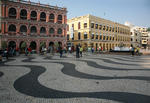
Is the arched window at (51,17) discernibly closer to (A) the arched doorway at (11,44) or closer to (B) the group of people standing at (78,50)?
(A) the arched doorway at (11,44)

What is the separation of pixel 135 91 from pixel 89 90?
1.67 metres

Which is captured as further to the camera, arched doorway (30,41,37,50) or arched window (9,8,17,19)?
arched doorway (30,41,37,50)

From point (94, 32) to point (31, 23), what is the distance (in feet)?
68.1

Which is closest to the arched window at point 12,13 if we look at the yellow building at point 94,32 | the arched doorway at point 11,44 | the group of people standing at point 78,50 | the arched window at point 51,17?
Answer: the arched doorway at point 11,44

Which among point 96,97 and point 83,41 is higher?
point 83,41

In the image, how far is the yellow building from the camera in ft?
122

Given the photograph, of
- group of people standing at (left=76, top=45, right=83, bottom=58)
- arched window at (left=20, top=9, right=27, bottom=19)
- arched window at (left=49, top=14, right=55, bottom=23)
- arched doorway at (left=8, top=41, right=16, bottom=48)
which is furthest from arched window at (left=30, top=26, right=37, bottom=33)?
group of people standing at (left=76, top=45, right=83, bottom=58)

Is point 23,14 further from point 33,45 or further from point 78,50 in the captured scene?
point 78,50

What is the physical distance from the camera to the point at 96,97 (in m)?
3.59

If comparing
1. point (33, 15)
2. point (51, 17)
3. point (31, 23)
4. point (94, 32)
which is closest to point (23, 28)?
point (31, 23)

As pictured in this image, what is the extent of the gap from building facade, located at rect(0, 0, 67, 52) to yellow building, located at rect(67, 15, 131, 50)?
7784 millimetres

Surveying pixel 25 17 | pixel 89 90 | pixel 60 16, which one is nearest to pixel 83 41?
pixel 60 16

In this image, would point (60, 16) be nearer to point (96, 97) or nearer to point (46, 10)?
point (46, 10)

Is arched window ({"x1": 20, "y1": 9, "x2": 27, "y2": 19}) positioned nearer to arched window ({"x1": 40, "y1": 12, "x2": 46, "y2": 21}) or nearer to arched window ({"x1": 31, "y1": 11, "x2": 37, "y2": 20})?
arched window ({"x1": 31, "y1": 11, "x2": 37, "y2": 20})
